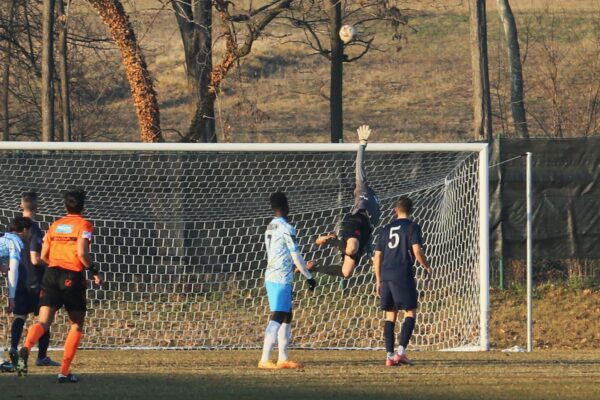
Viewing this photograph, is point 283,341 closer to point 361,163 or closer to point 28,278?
point 361,163

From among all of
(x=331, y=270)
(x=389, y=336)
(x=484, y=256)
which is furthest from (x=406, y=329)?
(x=331, y=270)

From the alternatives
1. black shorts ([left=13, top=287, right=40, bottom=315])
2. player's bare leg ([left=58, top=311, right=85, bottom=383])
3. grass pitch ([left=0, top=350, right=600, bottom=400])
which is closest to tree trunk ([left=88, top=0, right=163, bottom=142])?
grass pitch ([left=0, top=350, right=600, bottom=400])

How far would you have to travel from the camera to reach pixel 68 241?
34.2ft

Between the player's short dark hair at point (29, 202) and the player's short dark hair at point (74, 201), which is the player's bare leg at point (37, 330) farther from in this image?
the player's short dark hair at point (29, 202)

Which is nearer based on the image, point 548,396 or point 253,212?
point 548,396

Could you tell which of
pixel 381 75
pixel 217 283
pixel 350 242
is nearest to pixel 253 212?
pixel 217 283

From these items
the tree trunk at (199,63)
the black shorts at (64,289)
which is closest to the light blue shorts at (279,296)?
the black shorts at (64,289)

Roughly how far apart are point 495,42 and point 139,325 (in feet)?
125

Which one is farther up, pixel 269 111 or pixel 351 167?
pixel 269 111

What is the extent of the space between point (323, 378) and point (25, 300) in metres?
3.42

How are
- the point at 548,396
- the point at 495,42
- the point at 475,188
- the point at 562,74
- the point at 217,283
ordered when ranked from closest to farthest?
the point at 548,396 < the point at 475,188 < the point at 217,283 < the point at 562,74 < the point at 495,42

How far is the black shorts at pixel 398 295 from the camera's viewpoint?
1177 cm

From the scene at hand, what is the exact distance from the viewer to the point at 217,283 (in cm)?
1702

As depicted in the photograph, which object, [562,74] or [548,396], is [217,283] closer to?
[548,396]
